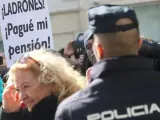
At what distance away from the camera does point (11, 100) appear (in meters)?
2.73

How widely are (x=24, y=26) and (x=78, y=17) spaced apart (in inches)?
218

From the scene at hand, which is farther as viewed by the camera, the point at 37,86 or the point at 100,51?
the point at 37,86

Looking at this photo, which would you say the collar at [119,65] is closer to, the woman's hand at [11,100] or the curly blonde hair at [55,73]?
the curly blonde hair at [55,73]

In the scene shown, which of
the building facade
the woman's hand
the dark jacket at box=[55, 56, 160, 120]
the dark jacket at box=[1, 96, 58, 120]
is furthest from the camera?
the building facade

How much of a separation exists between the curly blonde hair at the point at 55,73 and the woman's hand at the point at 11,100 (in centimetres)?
11

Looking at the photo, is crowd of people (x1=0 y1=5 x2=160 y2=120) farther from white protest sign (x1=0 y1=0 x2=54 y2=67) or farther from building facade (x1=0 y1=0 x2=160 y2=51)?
building facade (x1=0 y1=0 x2=160 y2=51)

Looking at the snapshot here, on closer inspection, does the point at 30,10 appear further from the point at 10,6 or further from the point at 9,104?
the point at 9,104

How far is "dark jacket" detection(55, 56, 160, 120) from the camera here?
5.98 feet

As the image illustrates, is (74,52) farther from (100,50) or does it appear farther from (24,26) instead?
(100,50)

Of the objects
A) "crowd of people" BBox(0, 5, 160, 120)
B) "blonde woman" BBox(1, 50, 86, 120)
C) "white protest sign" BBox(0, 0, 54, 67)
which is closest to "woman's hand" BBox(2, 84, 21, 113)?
"blonde woman" BBox(1, 50, 86, 120)

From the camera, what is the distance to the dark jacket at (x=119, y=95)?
1822 millimetres

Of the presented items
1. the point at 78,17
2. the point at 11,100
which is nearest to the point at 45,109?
the point at 11,100

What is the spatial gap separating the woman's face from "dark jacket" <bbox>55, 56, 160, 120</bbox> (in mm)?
719

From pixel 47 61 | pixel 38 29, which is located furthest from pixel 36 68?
pixel 38 29
